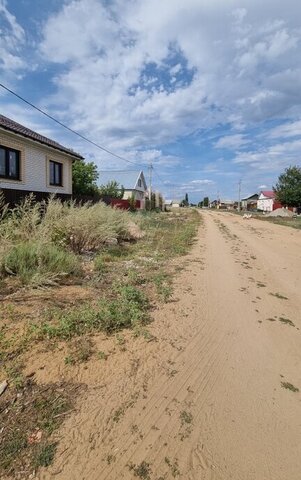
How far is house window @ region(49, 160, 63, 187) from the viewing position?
16.6m

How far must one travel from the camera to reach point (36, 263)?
233 inches

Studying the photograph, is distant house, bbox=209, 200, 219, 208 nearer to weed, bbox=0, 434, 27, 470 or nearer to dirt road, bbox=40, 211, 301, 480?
dirt road, bbox=40, 211, 301, 480

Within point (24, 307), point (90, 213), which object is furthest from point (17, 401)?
point (90, 213)

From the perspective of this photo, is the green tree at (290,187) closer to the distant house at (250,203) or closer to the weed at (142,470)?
the distant house at (250,203)

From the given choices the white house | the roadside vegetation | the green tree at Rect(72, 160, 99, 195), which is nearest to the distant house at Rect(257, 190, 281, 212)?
the white house

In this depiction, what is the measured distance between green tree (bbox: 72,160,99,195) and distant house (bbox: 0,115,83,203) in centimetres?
477

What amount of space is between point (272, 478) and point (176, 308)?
9.78ft

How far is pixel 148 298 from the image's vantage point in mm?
5395

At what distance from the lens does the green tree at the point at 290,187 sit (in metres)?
50.8

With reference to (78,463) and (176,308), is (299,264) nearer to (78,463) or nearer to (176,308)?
(176,308)

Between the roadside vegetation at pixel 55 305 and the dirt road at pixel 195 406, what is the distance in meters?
0.22

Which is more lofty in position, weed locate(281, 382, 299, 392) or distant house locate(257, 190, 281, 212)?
distant house locate(257, 190, 281, 212)

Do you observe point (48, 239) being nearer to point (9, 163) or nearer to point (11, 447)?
point (11, 447)

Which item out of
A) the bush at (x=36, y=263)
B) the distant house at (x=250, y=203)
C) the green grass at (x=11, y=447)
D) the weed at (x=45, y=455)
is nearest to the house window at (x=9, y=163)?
the bush at (x=36, y=263)
